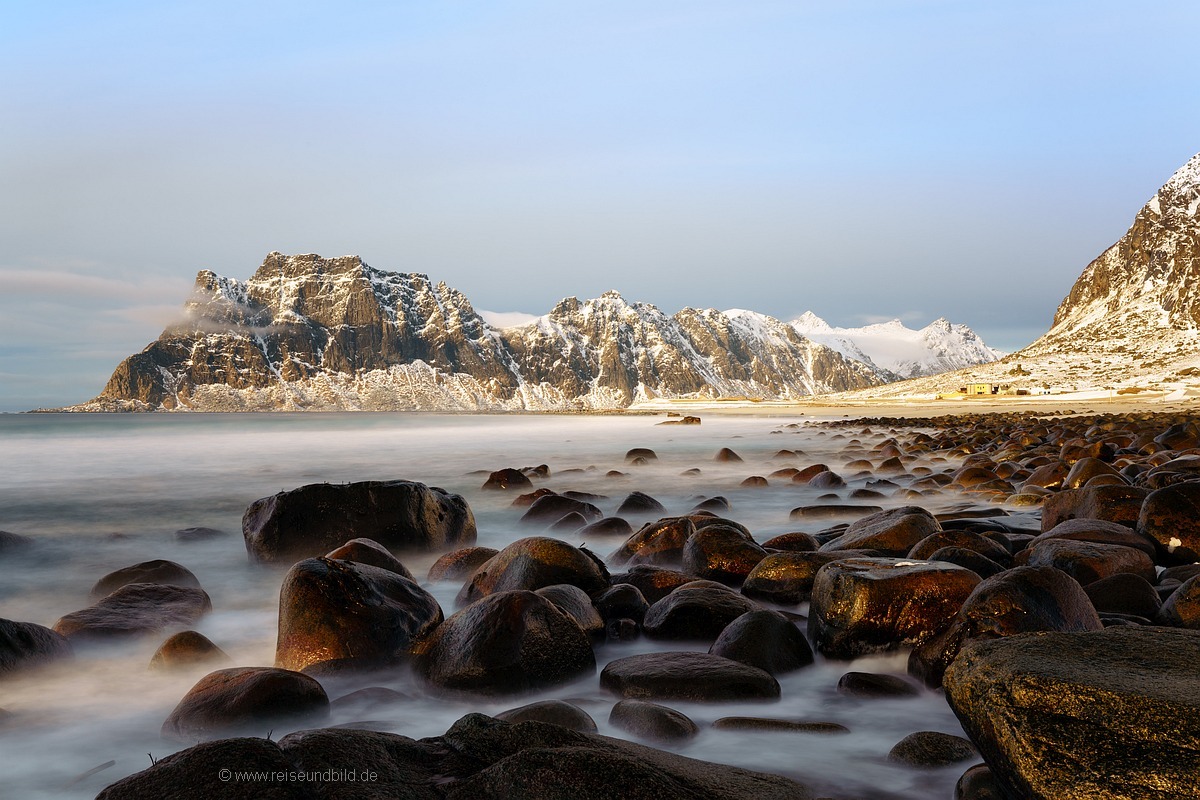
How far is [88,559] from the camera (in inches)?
323

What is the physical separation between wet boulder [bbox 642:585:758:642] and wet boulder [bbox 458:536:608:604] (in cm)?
66

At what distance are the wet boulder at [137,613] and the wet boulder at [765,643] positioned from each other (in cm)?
374

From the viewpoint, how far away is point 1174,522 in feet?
18.8

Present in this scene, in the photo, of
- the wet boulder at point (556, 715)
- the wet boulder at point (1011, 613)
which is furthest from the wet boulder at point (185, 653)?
the wet boulder at point (1011, 613)

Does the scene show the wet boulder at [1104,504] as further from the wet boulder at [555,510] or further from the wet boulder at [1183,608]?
the wet boulder at [555,510]

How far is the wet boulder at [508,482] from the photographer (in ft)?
42.0

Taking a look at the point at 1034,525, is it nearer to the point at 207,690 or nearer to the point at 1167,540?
the point at 1167,540

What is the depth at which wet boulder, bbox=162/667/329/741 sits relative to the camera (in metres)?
3.30

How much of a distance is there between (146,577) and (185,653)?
2.19 meters

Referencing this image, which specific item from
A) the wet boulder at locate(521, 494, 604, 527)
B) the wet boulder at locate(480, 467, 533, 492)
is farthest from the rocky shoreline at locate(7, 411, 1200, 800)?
the wet boulder at locate(480, 467, 533, 492)

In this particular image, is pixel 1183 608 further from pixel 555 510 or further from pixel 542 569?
pixel 555 510

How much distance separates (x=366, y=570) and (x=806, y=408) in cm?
7389

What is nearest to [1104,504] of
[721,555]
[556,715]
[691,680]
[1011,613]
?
[721,555]

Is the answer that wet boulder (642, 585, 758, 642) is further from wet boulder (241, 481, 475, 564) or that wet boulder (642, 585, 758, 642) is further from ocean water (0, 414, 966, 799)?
wet boulder (241, 481, 475, 564)
